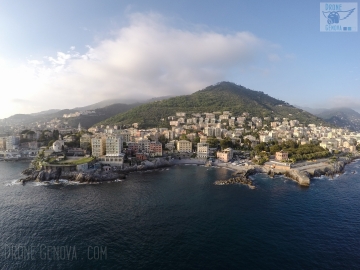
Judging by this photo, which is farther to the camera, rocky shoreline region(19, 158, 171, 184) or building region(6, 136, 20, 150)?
building region(6, 136, 20, 150)

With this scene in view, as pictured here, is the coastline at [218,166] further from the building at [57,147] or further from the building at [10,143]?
the building at [10,143]

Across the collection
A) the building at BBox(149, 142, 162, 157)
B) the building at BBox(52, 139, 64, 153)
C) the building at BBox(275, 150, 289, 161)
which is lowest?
the building at BBox(275, 150, 289, 161)

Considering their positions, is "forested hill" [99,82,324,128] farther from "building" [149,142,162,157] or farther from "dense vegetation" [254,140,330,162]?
"dense vegetation" [254,140,330,162]

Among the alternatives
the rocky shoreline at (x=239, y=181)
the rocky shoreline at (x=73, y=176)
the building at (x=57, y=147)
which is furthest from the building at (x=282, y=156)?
the building at (x=57, y=147)

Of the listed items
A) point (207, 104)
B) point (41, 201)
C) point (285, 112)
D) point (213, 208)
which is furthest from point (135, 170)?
point (285, 112)

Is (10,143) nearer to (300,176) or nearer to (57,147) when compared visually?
(57,147)

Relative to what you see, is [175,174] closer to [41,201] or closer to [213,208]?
[213,208]

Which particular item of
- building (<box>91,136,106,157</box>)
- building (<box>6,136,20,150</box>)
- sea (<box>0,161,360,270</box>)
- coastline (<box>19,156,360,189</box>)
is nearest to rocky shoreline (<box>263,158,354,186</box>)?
coastline (<box>19,156,360,189</box>)

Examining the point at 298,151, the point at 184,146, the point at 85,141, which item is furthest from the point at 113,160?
the point at 298,151
